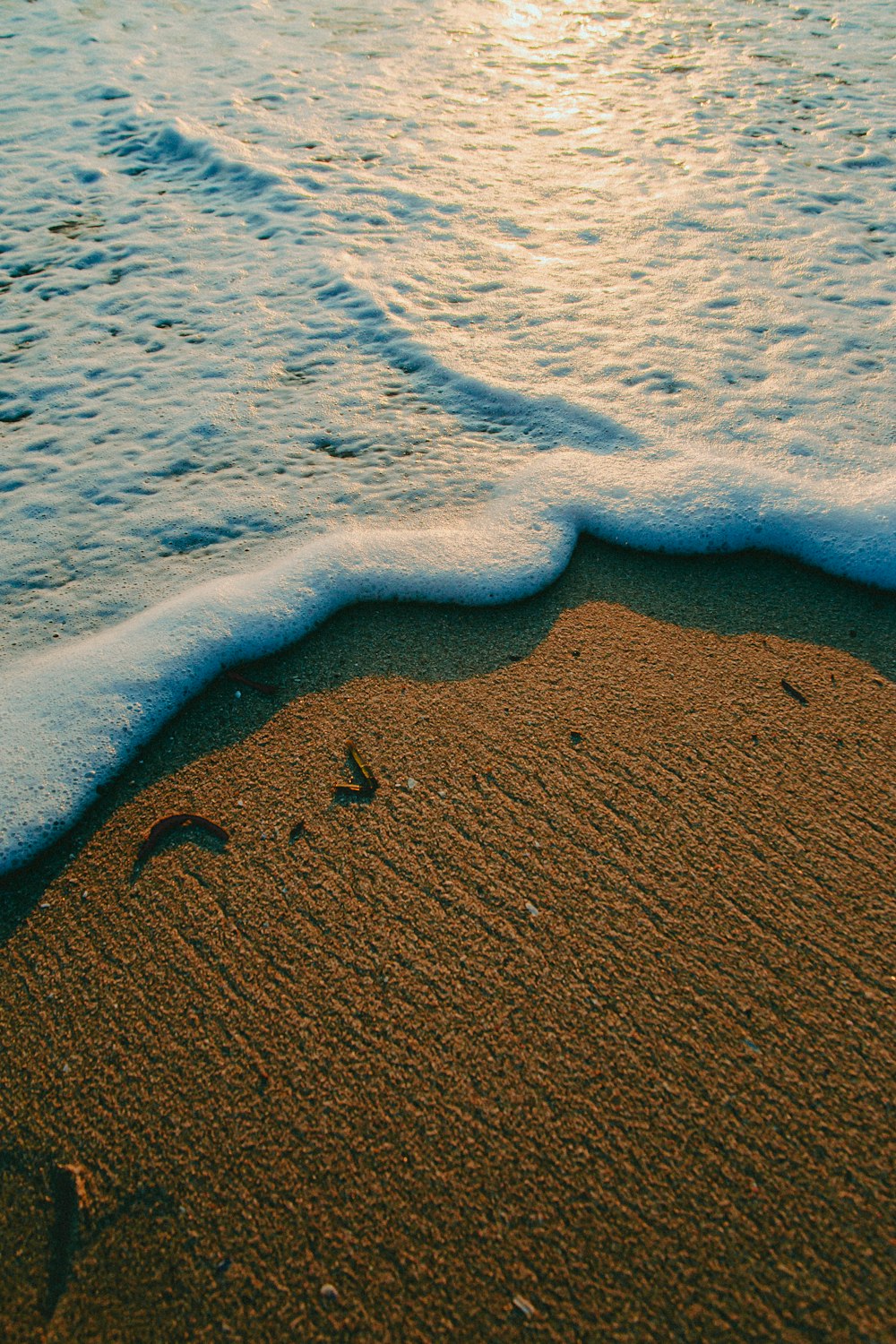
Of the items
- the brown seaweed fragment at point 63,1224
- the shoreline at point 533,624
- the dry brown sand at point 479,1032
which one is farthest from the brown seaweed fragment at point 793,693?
the brown seaweed fragment at point 63,1224

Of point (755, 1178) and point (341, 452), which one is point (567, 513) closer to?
point (341, 452)

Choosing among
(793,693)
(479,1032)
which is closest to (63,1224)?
(479,1032)

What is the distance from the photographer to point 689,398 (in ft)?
9.94

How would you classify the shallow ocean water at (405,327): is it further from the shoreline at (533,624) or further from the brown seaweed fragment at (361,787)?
the brown seaweed fragment at (361,787)

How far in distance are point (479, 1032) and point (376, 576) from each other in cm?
130

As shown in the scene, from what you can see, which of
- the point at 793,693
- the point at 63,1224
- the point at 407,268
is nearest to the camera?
the point at 63,1224

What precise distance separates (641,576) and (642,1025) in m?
1.31

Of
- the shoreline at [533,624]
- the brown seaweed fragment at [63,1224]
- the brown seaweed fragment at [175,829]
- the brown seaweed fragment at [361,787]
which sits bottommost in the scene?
the brown seaweed fragment at [63,1224]

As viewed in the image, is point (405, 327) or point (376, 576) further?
point (405, 327)

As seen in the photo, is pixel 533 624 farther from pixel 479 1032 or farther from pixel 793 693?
pixel 479 1032

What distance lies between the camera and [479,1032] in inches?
58.1

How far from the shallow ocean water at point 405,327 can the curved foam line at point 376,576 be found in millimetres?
10

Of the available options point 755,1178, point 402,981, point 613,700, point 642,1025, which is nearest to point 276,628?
point 613,700

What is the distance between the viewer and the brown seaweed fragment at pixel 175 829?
180cm
